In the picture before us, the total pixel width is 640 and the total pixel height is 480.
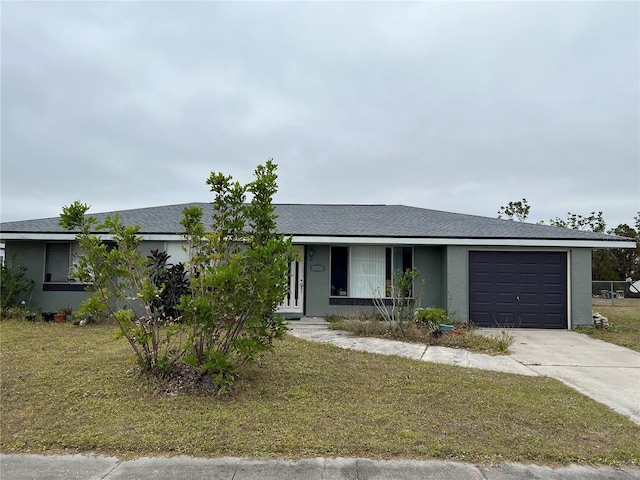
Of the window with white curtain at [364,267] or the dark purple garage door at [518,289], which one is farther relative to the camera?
the window with white curtain at [364,267]

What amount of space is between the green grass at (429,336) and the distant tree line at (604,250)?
17.3m

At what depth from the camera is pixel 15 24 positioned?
9328 mm

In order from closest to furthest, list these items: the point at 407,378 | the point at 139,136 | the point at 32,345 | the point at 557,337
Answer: the point at 407,378 < the point at 32,345 < the point at 557,337 < the point at 139,136

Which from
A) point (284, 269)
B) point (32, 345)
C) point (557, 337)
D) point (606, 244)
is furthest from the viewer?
point (606, 244)

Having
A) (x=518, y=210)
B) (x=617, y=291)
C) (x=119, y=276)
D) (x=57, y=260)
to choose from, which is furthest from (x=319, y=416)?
(x=518, y=210)

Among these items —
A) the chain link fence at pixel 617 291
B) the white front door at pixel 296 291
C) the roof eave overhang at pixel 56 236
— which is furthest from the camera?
the chain link fence at pixel 617 291

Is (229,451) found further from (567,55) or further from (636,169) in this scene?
(636,169)

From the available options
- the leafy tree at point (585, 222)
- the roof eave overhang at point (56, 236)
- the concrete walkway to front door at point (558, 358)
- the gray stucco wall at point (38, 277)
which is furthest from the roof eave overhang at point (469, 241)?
the leafy tree at point (585, 222)

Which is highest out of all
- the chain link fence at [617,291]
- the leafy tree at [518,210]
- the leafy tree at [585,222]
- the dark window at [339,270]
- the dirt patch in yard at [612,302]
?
the leafy tree at [518,210]

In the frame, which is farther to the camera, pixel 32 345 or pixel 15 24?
pixel 15 24

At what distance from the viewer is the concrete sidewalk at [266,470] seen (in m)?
3.15

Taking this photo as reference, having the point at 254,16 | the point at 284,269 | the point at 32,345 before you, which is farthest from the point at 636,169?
the point at 32,345

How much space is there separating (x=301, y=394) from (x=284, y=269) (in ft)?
5.41

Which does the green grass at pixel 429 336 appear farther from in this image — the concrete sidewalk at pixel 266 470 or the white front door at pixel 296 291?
the concrete sidewalk at pixel 266 470
